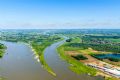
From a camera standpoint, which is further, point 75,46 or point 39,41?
point 39,41

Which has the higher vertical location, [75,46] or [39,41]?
[39,41]

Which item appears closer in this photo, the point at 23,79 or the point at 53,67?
the point at 23,79

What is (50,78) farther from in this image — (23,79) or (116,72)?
(116,72)

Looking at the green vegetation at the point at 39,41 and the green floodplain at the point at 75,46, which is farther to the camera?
the green vegetation at the point at 39,41

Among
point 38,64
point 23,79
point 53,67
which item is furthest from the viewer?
point 38,64

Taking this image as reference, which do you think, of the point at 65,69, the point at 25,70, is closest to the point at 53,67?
the point at 65,69

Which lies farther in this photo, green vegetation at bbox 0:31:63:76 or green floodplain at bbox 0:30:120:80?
green vegetation at bbox 0:31:63:76

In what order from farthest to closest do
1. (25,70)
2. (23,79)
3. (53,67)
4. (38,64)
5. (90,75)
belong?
(38,64) < (53,67) < (25,70) < (90,75) < (23,79)

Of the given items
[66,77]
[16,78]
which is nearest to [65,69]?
[66,77]

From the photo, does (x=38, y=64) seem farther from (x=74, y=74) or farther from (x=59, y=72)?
(x=74, y=74)
